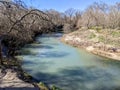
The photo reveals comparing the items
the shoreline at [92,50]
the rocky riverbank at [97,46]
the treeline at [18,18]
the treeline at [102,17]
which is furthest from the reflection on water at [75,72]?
the treeline at [102,17]

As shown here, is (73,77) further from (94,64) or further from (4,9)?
(4,9)

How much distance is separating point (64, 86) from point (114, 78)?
411 centimetres

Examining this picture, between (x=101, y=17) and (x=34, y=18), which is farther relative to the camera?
(x=101, y=17)

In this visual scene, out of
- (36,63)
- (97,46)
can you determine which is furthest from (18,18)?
(97,46)

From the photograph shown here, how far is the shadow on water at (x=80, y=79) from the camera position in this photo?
42.9ft

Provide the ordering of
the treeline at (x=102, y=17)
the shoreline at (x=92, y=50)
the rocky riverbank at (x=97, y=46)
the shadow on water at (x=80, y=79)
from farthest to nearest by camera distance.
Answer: the treeline at (x=102, y=17)
the rocky riverbank at (x=97, y=46)
the shoreline at (x=92, y=50)
the shadow on water at (x=80, y=79)

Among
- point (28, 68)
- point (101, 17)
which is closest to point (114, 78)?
point (28, 68)

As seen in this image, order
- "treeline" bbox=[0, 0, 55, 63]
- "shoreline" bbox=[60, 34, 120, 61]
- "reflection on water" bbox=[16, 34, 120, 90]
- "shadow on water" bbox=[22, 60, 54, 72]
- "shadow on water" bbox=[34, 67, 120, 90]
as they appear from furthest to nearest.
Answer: "shoreline" bbox=[60, 34, 120, 61] < "shadow on water" bbox=[22, 60, 54, 72] < "reflection on water" bbox=[16, 34, 120, 90] < "shadow on water" bbox=[34, 67, 120, 90] < "treeline" bbox=[0, 0, 55, 63]

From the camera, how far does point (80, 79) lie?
14508 mm

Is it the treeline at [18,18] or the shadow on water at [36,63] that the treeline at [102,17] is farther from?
the treeline at [18,18]

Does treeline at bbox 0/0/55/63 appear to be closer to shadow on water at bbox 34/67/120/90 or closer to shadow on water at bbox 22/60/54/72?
shadow on water at bbox 34/67/120/90

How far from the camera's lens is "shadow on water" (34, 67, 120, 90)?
515 inches

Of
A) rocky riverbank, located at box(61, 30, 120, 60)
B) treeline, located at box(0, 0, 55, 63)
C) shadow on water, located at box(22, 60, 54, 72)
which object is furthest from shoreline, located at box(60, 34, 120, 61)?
treeline, located at box(0, 0, 55, 63)

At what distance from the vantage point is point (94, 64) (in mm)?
19422
